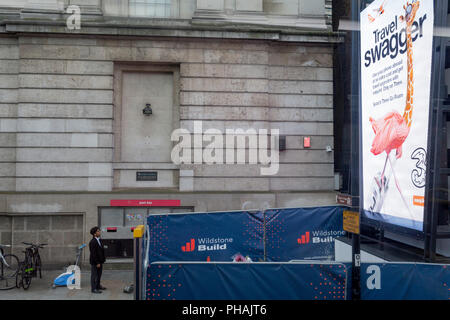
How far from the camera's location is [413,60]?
8.20m

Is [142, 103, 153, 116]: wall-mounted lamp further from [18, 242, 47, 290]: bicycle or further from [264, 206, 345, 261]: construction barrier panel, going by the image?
[264, 206, 345, 261]: construction barrier panel

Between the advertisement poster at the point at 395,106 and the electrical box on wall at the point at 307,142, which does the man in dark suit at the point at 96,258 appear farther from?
the electrical box on wall at the point at 307,142

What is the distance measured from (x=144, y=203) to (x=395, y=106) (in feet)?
27.7

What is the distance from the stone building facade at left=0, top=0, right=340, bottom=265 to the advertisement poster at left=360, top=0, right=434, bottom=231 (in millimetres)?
3747

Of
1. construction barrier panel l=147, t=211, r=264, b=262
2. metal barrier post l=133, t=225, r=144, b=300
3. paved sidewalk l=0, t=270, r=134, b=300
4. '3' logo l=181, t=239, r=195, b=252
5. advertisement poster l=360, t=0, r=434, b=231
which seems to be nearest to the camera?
metal barrier post l=133, t=225, r=144, b=300

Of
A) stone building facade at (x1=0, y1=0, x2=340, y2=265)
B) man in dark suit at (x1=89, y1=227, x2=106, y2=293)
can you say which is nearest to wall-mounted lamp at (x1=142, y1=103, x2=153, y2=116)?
stone building facade at (x1=0, y1=0, x2=340, y2=265)

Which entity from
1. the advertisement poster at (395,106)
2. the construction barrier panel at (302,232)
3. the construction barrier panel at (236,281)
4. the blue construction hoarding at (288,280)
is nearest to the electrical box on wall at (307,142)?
the advertisement poster at (395,106)

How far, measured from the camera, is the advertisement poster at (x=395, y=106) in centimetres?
793

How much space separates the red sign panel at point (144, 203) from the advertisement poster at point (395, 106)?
6.29 m

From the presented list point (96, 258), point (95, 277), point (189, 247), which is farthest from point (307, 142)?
point (95, 277)

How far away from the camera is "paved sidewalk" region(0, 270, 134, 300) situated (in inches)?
409

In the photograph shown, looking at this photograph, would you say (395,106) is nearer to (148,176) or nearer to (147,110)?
(147,110)

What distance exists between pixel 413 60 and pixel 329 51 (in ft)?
21.6

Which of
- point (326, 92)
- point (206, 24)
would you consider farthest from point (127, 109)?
point (326, 92)
